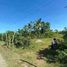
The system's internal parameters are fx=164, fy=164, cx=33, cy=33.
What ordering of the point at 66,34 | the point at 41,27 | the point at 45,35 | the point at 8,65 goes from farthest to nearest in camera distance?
1. the point at 41,27
2. the point at 45,35
3. the point at 66,34
4. the point at 8,65

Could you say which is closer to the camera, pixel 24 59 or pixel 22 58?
pixel 24 59

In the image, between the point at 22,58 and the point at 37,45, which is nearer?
the point at 22,58

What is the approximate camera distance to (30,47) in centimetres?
2442

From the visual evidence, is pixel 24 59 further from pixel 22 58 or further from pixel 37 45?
pixel 37 45

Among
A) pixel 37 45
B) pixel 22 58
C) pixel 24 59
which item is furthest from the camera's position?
pixel 37 45

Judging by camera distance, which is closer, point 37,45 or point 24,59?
point 24,59

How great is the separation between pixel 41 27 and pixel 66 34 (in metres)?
36.8

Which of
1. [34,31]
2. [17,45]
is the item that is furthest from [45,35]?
[17,45]

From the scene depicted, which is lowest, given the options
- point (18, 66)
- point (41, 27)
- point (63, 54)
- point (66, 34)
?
point (18, 66)

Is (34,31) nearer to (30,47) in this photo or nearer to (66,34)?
(30,47)

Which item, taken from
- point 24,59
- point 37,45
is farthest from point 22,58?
point 37,45

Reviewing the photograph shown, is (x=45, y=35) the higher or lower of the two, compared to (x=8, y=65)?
higher

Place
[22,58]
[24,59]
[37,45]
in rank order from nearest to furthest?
[24,59]
[22,58]
[37,45]

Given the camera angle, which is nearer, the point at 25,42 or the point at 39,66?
the point at 39,66
